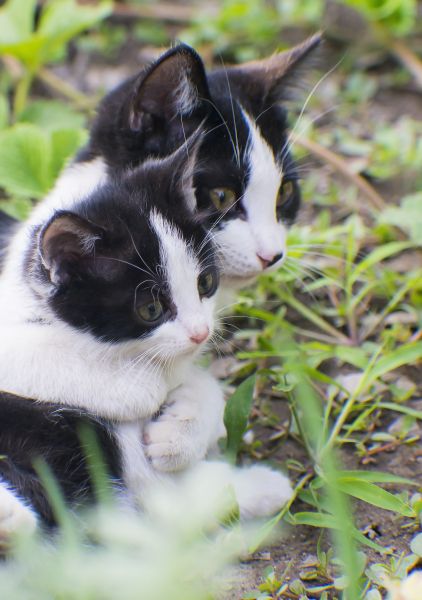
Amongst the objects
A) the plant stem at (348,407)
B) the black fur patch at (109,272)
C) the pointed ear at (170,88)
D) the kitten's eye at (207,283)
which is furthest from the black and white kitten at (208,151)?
the plant stem at (348,407)

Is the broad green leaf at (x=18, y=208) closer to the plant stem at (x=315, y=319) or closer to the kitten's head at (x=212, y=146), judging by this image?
the kitten's head at (x=212, y=146)

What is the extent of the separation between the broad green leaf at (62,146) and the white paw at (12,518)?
136 cm

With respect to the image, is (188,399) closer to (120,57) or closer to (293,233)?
(293,233)

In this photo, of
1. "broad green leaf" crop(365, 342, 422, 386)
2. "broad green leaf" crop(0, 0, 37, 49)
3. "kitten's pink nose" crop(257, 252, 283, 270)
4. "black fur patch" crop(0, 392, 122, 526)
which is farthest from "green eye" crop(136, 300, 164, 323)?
"broad green leaf" crop(0, 0, 37, 49)

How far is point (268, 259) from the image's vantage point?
6.64 feet

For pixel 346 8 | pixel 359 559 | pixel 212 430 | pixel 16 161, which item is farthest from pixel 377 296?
pixel 346 8

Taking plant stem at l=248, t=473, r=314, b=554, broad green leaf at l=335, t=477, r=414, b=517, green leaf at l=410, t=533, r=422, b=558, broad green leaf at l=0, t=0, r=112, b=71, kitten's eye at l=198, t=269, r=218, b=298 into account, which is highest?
broad green leaf at l=0, t=0, r=112, b=71

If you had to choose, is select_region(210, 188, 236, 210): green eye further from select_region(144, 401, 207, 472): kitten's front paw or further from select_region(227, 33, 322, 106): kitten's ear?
select_region(144, 401, 207, 472): kitten's front paw

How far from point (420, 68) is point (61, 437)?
8.42ft

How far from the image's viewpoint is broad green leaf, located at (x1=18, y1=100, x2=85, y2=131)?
3258 mm

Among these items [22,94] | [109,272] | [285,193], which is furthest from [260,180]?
[22,94]

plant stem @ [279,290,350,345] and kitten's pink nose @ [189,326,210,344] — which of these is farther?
plant stem @ [279,290,350,345]

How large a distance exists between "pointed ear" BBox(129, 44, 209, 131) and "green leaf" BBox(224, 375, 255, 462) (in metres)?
0.71

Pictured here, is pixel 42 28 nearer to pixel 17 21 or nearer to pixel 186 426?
pixel 17 21
